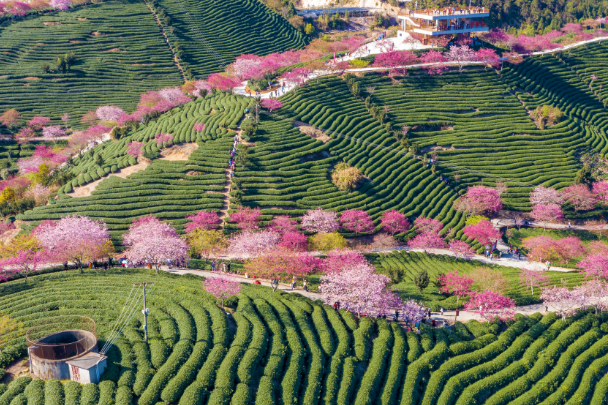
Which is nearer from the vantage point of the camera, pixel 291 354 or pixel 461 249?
pixel 291 354

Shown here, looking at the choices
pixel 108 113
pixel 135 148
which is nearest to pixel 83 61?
pixel 108 113

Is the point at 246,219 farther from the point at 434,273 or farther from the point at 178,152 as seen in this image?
the point at 434,273

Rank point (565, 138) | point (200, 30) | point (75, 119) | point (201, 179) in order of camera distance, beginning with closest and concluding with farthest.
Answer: point (201, 179) < point (565, 138) < point (75, 119) < point (200, 30)

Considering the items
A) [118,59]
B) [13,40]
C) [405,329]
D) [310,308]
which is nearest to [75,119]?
[118,59]

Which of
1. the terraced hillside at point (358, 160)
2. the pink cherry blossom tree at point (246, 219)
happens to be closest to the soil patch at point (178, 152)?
the terraced hillside at point (358, 160)

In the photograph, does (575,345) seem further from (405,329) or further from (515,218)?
(515,218)

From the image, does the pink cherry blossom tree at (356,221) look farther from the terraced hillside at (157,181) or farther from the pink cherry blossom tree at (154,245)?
the pink cherry blossom tree at (154,245)

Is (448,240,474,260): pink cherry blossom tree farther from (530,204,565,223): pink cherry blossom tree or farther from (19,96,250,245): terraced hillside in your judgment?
(19,96,250,245): terraced hillside
